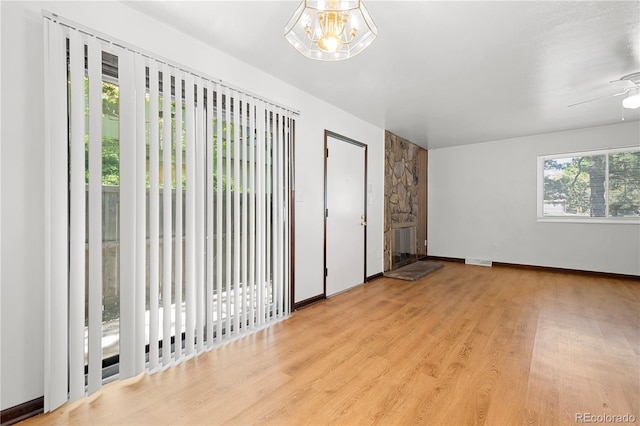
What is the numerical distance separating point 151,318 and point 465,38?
3088 millimetres

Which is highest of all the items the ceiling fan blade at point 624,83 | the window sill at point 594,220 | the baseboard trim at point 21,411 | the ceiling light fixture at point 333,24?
the ceiling fan blade at point 624,83

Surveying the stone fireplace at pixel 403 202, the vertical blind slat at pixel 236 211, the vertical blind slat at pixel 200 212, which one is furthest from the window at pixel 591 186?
the vertical blind slat at pixel 200 212

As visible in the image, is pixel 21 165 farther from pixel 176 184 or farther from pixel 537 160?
pixel 537 160

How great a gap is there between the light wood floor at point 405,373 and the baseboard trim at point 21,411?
0.30ft

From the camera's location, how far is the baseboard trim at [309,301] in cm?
326

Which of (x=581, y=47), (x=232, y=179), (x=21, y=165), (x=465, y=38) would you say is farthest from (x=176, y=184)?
(x=581, y=47)

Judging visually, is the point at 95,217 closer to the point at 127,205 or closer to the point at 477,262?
the point at 127,205

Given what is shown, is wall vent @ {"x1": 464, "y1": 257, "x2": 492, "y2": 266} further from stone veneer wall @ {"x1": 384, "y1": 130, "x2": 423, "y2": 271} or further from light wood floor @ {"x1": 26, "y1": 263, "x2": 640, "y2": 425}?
light wood floor @ {"x1": 26, "y1": 263, "x2": 640, "y2": 425}

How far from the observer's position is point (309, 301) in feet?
11.2

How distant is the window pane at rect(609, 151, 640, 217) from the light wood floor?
219 cm

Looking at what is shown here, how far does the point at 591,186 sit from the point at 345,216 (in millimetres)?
4399

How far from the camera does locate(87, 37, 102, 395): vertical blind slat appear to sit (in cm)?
171

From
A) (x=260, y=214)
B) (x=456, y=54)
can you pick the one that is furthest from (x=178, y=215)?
(x=456, y=54)

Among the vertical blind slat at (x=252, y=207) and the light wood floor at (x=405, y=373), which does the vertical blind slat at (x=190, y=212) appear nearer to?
the light wood floor at (x=405, y=373)
